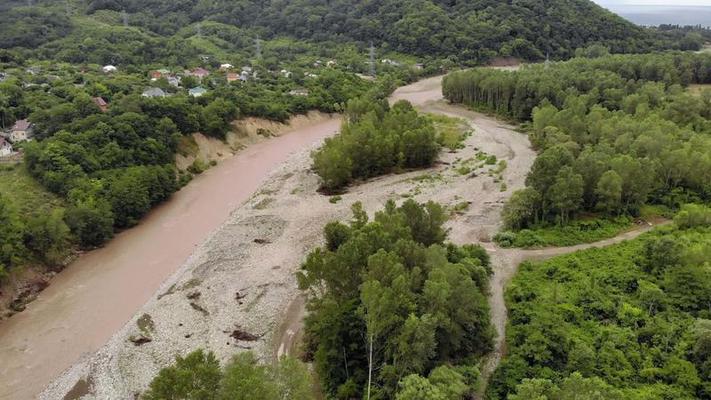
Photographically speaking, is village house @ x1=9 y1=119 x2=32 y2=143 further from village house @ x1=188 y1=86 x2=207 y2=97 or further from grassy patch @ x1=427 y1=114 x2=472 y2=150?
grassy patch @ x1=427 y1=114 x2=472 y2=150

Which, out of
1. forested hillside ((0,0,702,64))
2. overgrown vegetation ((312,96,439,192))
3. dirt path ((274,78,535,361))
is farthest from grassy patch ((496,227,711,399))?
forested hillside ((0,0,702,64))

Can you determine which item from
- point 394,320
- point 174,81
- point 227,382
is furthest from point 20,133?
point 394,320

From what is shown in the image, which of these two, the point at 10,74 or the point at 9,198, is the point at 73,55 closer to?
the point at 10,74

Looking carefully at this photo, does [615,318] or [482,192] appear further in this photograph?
[482,192]

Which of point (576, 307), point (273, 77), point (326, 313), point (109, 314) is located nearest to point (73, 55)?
point (273, 77)

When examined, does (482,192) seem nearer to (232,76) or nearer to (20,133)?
(20,133)

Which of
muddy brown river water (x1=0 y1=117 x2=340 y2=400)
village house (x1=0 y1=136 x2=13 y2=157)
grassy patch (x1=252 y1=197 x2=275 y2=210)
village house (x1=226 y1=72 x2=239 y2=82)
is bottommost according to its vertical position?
muddy brown river water (x1=0 y1=117 x2=340 y2=400)

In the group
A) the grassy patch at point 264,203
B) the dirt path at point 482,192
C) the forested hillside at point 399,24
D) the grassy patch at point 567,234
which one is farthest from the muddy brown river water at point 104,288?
the forested hillside at point 399,24
